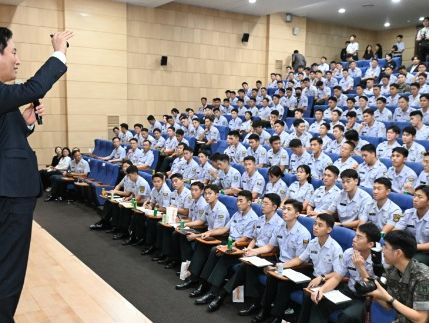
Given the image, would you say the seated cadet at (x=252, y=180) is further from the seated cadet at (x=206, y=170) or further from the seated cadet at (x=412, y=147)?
the seated cadet at (x=412, y=147)

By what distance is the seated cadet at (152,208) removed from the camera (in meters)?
5.20

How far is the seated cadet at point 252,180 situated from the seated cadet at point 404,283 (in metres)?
3.34

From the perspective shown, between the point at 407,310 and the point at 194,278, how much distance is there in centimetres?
255

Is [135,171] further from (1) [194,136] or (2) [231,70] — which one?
(2) [231,70]

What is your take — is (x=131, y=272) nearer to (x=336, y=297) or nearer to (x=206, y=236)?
(x=206, y=236)

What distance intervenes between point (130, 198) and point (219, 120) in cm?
449

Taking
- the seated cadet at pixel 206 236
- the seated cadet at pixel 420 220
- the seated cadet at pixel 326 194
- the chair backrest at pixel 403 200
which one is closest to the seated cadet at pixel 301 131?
the seated cadet at pixel 326 194

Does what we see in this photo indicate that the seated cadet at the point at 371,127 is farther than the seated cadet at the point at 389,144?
Yes

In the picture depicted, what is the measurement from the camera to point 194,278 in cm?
421

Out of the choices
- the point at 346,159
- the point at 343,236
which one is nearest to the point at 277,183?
the point at 346,159

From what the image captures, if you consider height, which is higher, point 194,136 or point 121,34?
point 121,34

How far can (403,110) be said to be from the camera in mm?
7316

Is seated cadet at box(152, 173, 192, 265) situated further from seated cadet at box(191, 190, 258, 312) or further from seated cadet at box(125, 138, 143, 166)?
seated cadet at box(125, 138, 143, 166)

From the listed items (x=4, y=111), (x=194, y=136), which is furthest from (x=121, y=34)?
(x=4, y=111)
